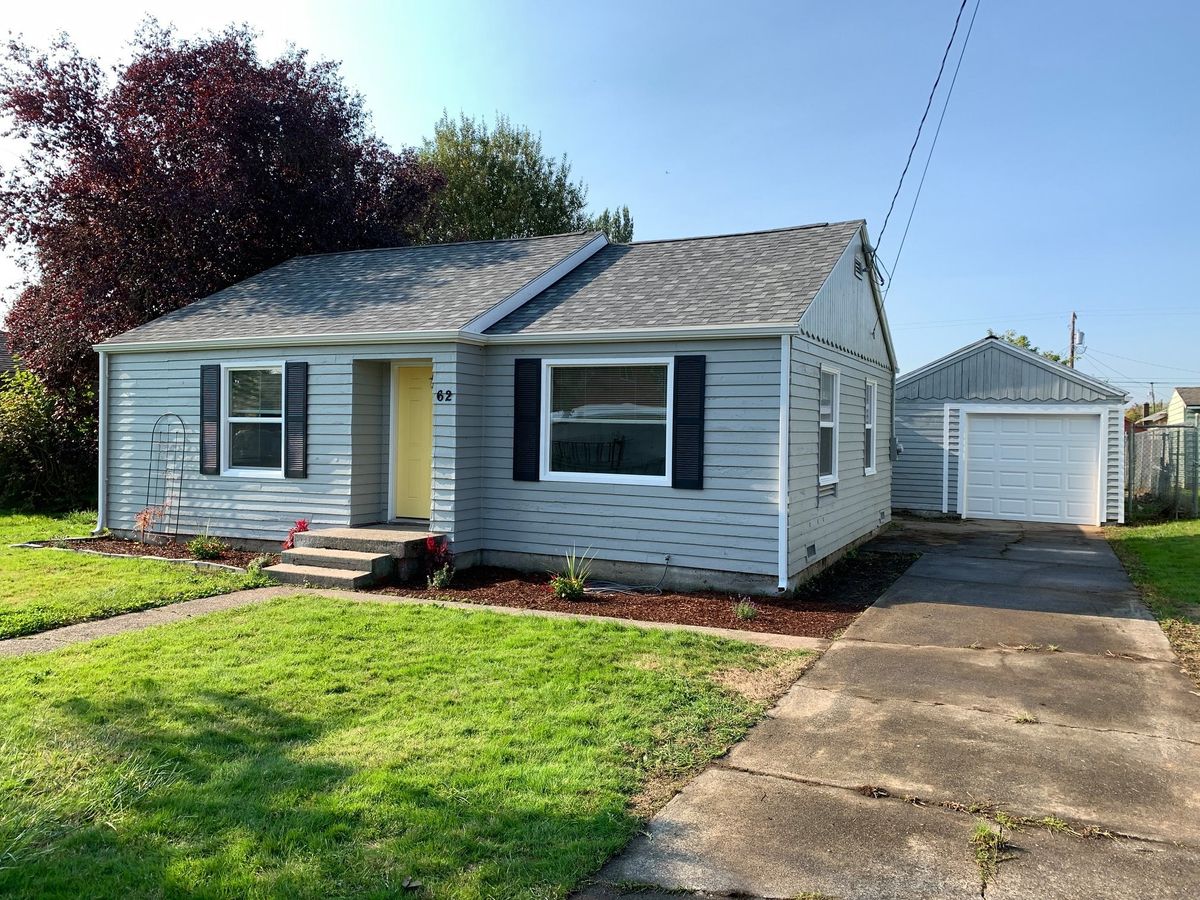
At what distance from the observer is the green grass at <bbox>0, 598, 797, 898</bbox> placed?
2.97 m

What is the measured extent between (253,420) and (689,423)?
564 centimetres

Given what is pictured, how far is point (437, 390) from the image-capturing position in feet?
29.7

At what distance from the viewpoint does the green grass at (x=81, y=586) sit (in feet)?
22.4

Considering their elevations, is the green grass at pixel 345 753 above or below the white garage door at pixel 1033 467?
below

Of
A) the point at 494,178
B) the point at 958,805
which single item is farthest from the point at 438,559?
the point at 494,178

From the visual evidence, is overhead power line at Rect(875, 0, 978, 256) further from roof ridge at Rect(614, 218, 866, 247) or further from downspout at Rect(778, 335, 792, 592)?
downspout at Rect(778, 335, 792, 592)

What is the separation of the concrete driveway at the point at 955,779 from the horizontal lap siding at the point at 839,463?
182 centimetres

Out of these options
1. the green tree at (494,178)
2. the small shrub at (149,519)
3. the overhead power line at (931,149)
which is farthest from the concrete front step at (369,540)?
the green tree at (494,178)

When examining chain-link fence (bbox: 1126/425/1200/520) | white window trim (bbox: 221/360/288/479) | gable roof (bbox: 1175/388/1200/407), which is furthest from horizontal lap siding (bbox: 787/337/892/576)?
gable roof (bbox: 1175/388/1200/407)

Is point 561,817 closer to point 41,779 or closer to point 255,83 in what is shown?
point 41,779

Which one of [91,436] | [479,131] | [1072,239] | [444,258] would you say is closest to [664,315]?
[444,258]

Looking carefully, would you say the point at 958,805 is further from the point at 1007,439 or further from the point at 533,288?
the point at 1007,439

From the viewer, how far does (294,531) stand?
970 cm

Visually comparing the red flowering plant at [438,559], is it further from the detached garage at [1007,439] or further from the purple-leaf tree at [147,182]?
the detached garage at [1007,439]
